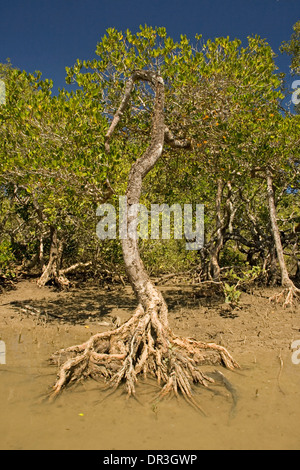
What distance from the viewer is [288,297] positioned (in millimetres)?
8008

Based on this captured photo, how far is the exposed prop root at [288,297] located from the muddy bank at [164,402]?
21 cm

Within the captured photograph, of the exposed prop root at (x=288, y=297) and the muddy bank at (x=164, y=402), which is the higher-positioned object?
the exposed prop root at (x=288, y=297)

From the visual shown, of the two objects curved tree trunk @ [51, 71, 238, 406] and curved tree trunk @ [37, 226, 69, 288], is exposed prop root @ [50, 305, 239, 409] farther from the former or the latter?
curved tree trunk @ [37, 226, 69, 288]

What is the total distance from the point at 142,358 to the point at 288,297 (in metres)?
4.30

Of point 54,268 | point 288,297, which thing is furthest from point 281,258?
point 54,268

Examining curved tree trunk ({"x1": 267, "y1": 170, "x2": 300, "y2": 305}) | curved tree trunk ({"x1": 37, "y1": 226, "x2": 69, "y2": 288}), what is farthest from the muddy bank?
curved tree trunk ({"x1": 37, "y1": 226, "x2": 69, "y2": 288})

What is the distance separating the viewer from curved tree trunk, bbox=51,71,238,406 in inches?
183

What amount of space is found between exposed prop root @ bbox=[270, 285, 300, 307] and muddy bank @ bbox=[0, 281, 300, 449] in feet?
0.69

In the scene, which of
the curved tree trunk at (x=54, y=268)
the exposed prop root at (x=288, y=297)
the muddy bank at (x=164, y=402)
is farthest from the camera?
the curved tree trunk at (x=54, y=268)

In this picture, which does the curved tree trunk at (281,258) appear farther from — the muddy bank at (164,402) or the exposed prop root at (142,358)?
the exposed prop root at (142,358)

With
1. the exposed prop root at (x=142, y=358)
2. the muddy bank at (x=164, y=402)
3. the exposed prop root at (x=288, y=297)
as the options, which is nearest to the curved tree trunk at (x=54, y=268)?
the muddy bank at (x=164, y=402)

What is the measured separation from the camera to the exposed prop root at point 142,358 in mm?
4555

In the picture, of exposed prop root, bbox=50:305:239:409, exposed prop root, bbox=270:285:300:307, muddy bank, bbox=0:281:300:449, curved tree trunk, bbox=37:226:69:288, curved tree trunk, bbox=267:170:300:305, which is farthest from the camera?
curved tree trunk, bbox=37:226:69:288

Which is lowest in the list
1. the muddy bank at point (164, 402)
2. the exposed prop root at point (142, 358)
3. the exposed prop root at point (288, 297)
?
the muddy bank at point (164, 402)
